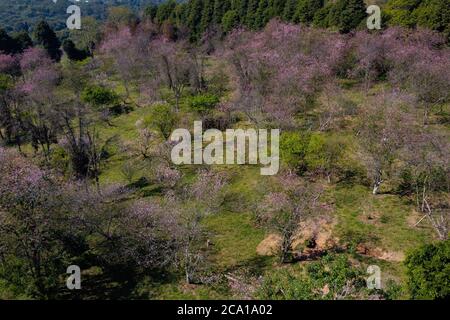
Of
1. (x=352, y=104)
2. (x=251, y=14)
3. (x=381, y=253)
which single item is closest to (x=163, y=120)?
(x=352, y=104)

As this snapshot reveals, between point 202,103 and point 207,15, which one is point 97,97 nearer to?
point 202,103

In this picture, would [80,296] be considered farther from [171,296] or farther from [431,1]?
[431,1]

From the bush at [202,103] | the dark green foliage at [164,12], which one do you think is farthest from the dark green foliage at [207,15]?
the bush at [202,103]

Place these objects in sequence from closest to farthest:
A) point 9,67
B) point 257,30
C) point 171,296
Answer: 1. point 171,296
2. point 9,67
3. point 257,30

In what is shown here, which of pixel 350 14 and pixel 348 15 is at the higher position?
pixel 350 14

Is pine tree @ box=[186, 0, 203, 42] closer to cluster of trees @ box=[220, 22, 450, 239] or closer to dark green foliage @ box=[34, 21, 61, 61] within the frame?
cluster of trees @ box=[220, 22, 450, 239]

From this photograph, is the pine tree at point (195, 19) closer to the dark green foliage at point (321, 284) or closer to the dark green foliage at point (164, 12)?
the dark green foliage at point (164, 12)
